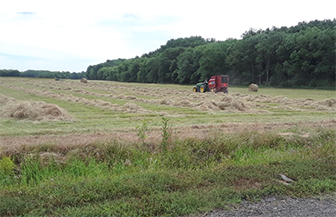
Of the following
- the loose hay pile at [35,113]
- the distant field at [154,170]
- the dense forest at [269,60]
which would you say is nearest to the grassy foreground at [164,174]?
the distant field at [154,170]

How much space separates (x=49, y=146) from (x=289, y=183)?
561cm

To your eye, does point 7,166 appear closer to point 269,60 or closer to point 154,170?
point 154,170

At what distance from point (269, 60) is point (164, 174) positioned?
58.0 m

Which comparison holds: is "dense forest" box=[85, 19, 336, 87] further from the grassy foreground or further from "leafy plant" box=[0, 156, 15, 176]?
"leafy plant" box=[0, 156, 15, 176]

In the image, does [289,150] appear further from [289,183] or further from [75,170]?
[75,170]

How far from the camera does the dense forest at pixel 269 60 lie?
48844mm

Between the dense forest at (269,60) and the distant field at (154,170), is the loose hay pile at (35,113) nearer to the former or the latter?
the distant field at (154,170)

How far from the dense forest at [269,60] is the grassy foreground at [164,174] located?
4439 cm

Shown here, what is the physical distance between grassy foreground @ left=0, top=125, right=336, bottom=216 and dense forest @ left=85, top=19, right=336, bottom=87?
4439 cm

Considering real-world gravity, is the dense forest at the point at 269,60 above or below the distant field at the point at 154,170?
above

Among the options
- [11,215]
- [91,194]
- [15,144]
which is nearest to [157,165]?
[91,194]

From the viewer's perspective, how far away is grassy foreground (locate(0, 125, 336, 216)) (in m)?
4.55

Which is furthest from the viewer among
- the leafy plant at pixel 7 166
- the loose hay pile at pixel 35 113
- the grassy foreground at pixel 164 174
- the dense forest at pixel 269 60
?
the dense forest at pixel 269 60

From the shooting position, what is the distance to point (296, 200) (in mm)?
4879
